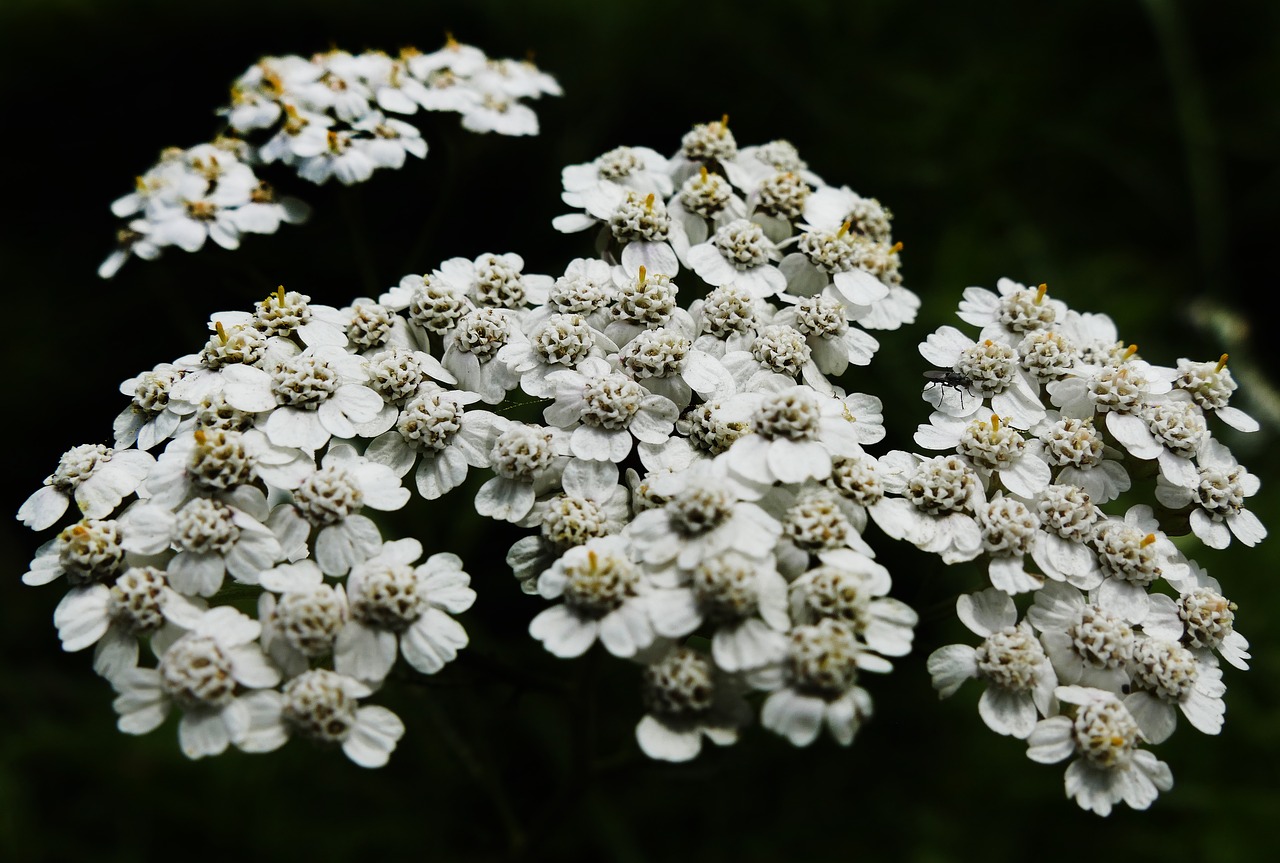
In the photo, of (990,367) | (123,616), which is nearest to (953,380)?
(990,367)

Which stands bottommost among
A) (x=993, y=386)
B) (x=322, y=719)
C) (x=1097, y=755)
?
(x=322, y=719)

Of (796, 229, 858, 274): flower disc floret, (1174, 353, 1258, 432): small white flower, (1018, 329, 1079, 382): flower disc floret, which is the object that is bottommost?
(796, 229, 858, 274): flower disc floret

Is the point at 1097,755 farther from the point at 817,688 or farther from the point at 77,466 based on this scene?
the point at 77,466

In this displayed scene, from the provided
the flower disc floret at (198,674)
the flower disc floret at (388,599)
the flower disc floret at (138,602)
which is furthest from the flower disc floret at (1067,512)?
the flower disc floret at (138,602)

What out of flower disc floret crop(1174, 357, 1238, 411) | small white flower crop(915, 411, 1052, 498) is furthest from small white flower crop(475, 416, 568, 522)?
flower disc floret crop(1174, 357, 1238, 411)

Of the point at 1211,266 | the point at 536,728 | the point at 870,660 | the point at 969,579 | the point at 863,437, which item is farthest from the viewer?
the point at 1211,266

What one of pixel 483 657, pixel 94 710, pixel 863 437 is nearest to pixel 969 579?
pixel 863 437

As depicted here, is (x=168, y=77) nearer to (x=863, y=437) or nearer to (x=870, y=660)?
(x=863, y=437)

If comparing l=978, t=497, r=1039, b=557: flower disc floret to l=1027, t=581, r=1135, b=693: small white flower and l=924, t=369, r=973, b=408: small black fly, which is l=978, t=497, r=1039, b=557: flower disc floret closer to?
l=1027, t=581, r=1135, b=693: small white flower
